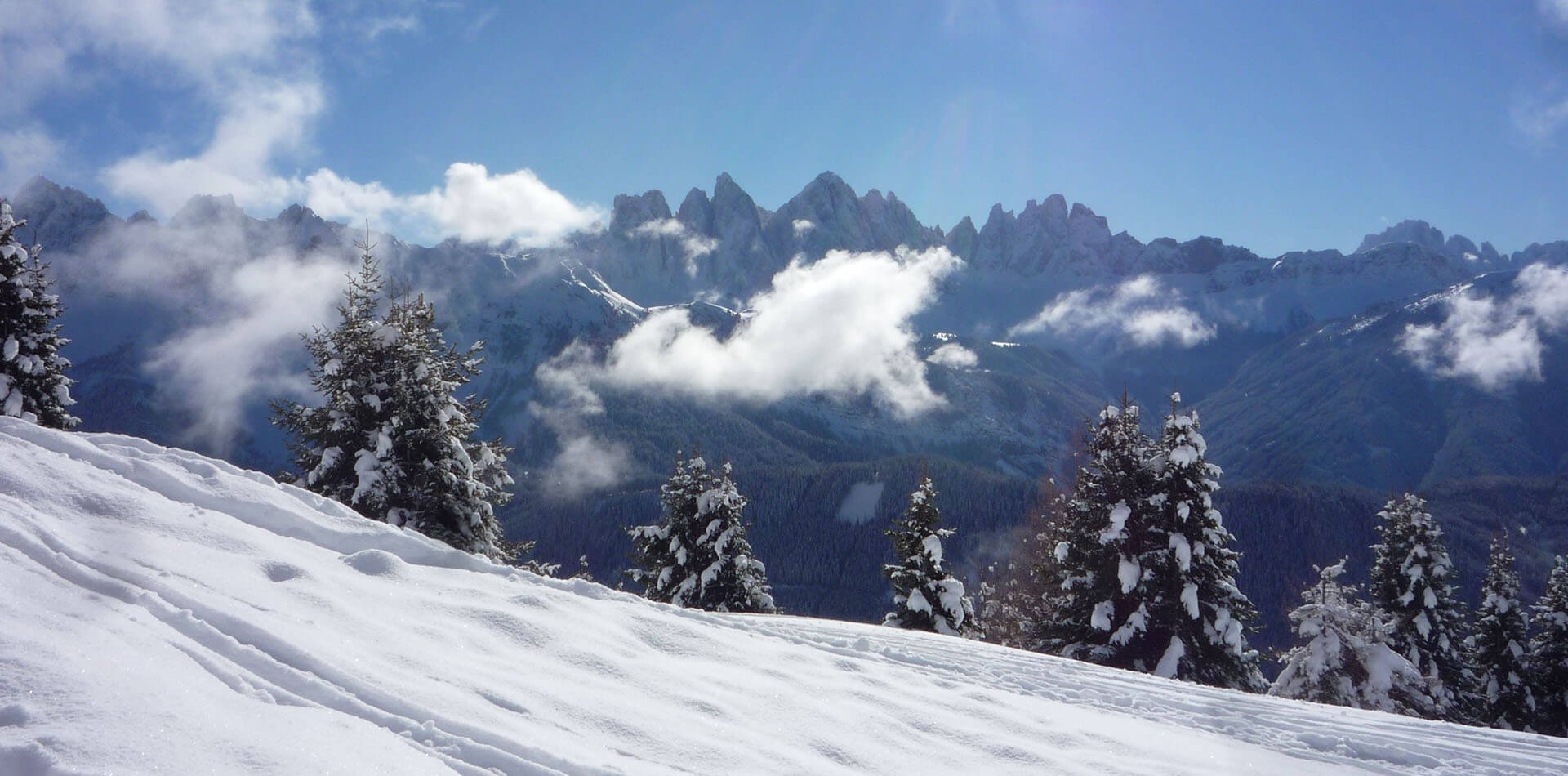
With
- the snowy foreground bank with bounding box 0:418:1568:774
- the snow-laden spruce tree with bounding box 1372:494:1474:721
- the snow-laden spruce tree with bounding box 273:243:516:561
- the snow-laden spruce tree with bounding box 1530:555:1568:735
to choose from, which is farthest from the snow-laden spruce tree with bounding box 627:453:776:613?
the snow-laden spruce tree with bounding box 1530:555:1568:735

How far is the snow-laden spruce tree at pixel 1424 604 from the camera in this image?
25578 mm

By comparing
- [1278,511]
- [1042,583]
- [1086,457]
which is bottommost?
[1042,583]

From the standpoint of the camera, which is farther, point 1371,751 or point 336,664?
point 1371,751

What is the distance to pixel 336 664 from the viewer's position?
4.72 metres

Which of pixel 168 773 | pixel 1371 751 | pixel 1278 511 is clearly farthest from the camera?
pixel 1278 511

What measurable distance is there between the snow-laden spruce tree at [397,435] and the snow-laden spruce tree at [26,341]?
22.5ft

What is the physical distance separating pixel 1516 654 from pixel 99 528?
36.7 m

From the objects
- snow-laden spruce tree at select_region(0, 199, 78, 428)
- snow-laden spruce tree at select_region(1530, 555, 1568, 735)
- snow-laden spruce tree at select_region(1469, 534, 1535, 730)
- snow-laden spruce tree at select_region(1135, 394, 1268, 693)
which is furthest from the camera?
snow-laden spruce tree at select_region(1469, 534, 1535, 730)

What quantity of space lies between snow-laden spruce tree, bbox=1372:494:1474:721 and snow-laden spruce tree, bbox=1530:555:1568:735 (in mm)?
1905

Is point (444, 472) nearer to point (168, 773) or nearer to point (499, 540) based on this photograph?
point (499, 540)

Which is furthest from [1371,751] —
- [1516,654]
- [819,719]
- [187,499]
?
[1516,654]

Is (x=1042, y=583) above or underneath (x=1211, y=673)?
above

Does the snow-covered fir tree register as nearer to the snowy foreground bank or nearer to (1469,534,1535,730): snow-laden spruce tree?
the snowy foreground bank

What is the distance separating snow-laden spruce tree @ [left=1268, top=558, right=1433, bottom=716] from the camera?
19.0 meters
